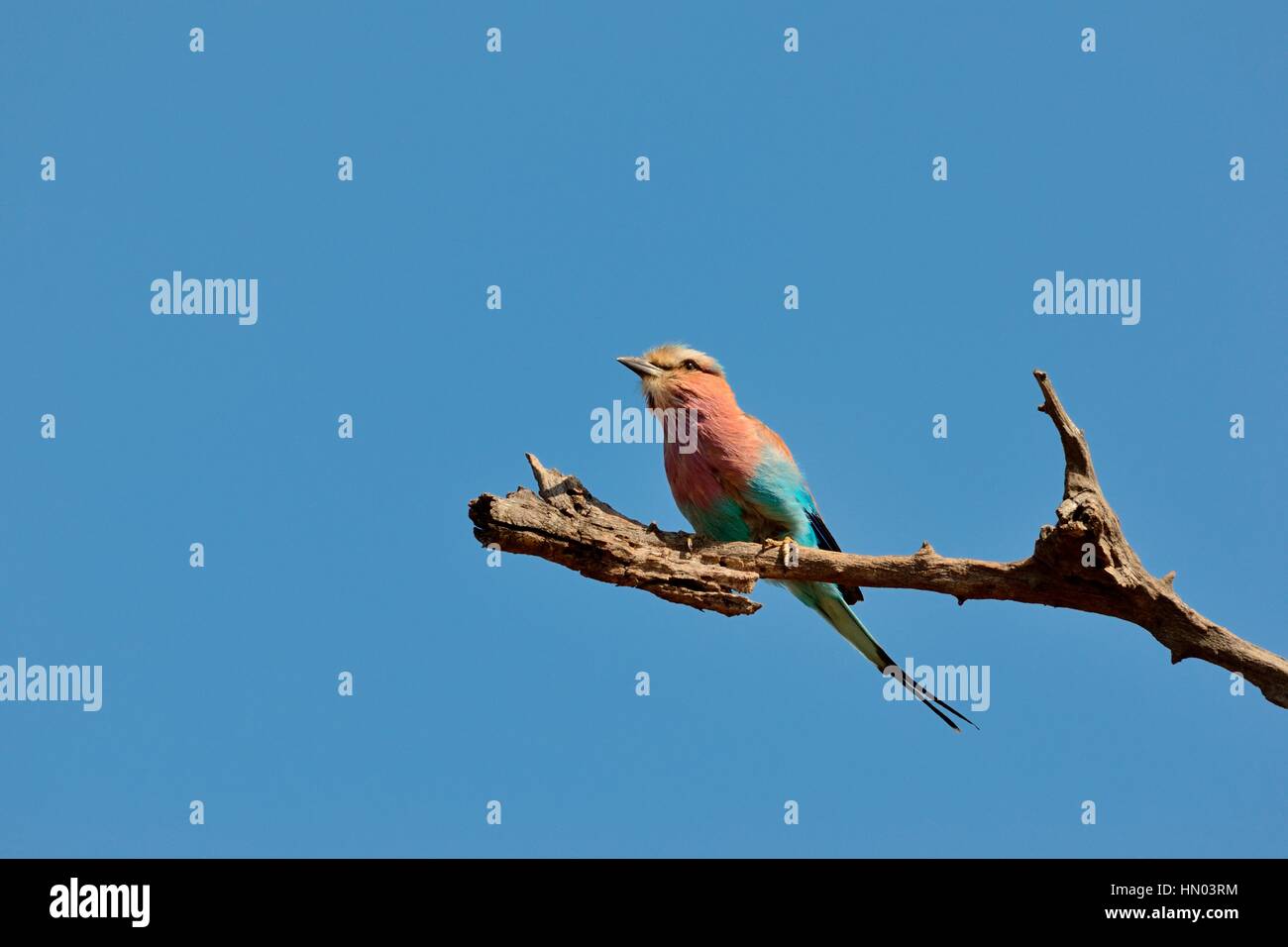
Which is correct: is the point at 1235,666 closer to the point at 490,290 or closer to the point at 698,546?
the point at 698,546

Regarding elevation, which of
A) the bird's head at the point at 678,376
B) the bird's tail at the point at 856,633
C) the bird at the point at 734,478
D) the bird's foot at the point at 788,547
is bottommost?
the bird's tail at the point at 856,633

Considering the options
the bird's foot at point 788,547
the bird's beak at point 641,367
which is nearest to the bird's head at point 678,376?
the bird's beak at point 641,367

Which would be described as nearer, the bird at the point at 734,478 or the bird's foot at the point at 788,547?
the bird's foot at the point at 788,547

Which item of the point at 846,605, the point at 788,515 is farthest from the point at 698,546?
the point at 846,605

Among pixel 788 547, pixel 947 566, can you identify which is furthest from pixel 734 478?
pixel 947 566

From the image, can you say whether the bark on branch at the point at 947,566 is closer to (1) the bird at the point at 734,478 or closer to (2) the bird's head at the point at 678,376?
(1) the bird at the point at 734,478

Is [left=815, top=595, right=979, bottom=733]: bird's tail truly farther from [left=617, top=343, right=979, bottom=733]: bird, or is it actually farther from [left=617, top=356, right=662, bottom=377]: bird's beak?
[left=617, top=356, right=662, bottom=377]: bird's beak

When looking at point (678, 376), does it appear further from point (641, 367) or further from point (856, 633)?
point (856, 633)
